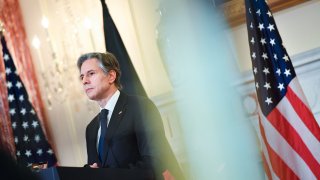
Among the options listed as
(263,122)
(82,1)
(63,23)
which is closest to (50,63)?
(63,23)

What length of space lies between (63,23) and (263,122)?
3482mm

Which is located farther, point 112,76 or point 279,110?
point 279,110

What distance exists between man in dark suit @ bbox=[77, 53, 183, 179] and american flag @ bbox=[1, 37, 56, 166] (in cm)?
254

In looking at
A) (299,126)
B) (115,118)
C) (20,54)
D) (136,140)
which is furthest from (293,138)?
(20,54)

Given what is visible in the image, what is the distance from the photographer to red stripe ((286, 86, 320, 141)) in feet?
10.5

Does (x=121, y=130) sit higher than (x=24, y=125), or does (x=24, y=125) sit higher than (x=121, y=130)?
(x=121, y=130)

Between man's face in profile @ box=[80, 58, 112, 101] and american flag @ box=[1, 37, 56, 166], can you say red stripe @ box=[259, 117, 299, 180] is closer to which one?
man's face in profile @ box=[80, 58, 112, 101]

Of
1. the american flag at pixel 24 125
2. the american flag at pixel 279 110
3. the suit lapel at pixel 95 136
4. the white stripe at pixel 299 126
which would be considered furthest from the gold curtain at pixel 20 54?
the white stripe at pixel 299 126

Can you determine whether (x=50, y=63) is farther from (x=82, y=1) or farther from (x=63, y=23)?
(x=82, y=1)

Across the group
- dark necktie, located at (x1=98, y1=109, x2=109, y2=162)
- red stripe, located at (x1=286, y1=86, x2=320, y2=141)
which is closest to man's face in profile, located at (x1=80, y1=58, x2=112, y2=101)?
dark necktie, located at (x1=98, y1=109, x2=109, y2=162)

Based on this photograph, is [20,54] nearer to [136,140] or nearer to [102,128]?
A: [102,128]

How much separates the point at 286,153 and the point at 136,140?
1190 millimetres

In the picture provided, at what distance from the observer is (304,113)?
3.24 metres

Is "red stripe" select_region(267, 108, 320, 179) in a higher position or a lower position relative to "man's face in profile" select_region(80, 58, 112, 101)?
lower
